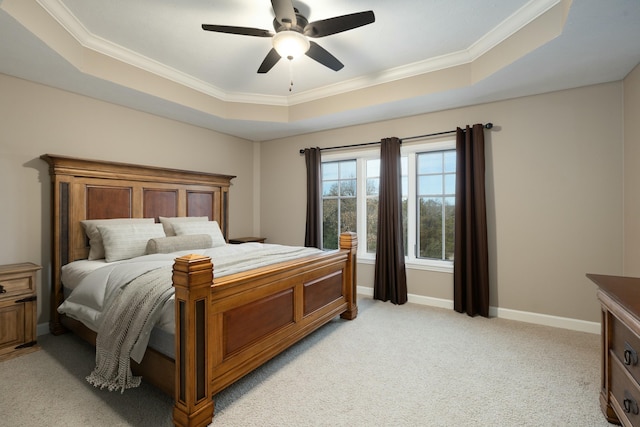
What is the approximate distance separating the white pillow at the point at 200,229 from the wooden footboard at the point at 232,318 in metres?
1.44

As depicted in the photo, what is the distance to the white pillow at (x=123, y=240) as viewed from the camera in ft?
9.37

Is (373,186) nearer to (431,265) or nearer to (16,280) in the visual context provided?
(431,265)

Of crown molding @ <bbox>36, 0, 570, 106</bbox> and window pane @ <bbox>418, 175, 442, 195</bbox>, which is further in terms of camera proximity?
window pane @ <bbox>418, 175, 442, 195</bbox>

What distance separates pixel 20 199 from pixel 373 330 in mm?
3682

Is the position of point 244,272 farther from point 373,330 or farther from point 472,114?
point 472,114

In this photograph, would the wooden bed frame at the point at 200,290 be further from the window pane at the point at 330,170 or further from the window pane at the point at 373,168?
the window pane at the point at 330,170

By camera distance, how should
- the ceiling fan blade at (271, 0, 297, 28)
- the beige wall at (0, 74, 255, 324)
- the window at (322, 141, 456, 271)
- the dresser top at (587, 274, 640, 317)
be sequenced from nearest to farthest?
the dresser top at (587, 274, 640, 317) → the ceiling fan blade at (271, 0, 297, 28) → the beige wall at (0, 74, 255, 324) → the window at (322, 141, 456, 271)

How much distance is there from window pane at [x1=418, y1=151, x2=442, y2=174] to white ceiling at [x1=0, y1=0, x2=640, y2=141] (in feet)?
1.94

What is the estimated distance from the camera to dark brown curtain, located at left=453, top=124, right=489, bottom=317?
343 cm

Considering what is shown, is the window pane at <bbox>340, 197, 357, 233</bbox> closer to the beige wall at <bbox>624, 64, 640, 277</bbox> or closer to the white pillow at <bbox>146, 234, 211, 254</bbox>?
the white pillow at <bbox>146, 234, 211, 254</bbox>

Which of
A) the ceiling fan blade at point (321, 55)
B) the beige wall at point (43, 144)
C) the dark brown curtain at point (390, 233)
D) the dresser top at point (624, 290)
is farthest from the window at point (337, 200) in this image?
the dresser top at point (624, 290)

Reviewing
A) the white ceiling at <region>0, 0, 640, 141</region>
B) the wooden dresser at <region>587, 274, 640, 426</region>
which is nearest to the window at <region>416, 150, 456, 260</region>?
the white ceiling at <region>0, 0, 640, 141</region>

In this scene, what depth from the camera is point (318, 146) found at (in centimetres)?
471

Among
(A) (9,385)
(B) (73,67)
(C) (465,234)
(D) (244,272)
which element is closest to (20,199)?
(B) (73,67)
